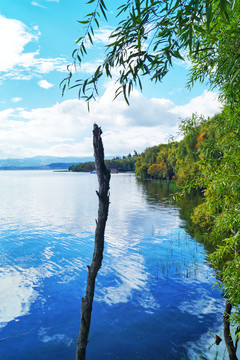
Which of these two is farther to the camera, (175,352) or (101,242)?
(175,352)

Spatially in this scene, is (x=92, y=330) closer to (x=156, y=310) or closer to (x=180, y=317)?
(x=156, y=310)

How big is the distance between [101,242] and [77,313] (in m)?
8.02

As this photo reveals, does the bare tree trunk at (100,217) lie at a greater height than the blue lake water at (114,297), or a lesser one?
greater

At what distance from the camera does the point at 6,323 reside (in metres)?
10.4

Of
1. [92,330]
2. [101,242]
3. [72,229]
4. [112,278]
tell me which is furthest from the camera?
[72,229]

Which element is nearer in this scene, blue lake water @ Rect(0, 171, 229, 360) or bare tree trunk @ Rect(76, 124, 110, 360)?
bare tree trunk @ Rect(76, 124, 110, 360)

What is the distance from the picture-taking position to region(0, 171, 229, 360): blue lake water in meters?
9.11

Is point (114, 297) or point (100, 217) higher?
point (100, 217)

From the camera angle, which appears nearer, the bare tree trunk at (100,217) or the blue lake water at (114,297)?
the bare tree trunk at (100,217)

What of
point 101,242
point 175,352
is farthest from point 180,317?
point 101,242

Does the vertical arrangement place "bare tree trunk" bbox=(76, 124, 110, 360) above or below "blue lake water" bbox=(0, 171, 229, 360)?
above

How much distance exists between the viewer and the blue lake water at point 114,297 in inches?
359

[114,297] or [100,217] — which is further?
[114,297]

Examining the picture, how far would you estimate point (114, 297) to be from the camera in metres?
12.3
